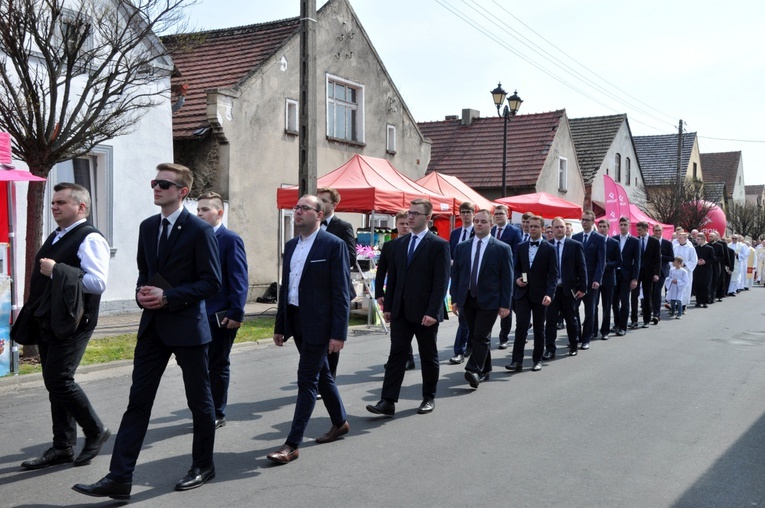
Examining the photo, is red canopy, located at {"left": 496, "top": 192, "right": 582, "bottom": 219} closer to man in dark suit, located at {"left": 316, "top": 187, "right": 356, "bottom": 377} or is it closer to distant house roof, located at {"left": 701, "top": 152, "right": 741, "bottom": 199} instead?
man in dark suit, located at {"left": 316, "top": 187, "right": 356, "bottom": 377}

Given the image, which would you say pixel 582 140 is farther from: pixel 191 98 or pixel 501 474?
pixel 501 474

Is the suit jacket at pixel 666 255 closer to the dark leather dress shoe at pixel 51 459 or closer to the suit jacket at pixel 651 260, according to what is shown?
the suit jacket at pixel 651 260

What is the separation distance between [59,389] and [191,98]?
1466 cm

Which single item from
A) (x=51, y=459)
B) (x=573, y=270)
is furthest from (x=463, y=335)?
(x=51, y=459)

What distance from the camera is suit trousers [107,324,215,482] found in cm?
443

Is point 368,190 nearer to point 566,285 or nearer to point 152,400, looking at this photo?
point 566,285

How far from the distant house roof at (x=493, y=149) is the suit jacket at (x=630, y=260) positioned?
1710 centimetres

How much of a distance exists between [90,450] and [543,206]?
16667 mm

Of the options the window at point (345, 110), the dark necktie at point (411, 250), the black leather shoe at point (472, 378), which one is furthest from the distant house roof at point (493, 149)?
the dark necktie at point (411, 250)

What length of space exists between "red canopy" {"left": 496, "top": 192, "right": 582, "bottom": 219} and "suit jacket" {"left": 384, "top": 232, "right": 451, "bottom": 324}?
45.3 ft

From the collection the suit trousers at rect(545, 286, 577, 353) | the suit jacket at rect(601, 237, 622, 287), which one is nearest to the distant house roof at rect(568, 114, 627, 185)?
the suit jacket at rect(601, 237, 622, 287)

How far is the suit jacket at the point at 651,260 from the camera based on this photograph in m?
14.3

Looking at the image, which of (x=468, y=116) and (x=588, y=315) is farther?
(x=468, y=116)

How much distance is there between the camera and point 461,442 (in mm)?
5930
